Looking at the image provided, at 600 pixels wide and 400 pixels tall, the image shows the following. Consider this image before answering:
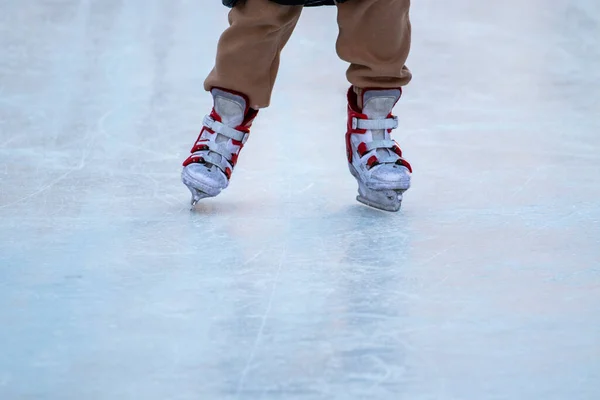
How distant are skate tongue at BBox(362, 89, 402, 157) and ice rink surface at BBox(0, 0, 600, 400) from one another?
101 millimetres

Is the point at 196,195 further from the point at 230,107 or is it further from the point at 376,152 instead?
the point at 376,152

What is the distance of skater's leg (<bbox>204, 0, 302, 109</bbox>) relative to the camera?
1501 mm

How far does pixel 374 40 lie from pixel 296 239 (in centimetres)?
32

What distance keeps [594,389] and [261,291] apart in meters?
0.39

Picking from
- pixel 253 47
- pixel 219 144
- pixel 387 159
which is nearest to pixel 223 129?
pixel 219 144

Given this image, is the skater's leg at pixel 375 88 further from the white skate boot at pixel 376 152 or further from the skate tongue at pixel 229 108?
the skate tongue at pixel 229 108

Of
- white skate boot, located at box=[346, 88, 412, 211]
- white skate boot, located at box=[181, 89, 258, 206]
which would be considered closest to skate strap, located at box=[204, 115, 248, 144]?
white skate boot, located at box=[181, 89, 258, 206]

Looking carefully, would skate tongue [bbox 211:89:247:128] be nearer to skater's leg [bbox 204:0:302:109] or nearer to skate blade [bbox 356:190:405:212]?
skater's leg [bbox 204:0:302:109]

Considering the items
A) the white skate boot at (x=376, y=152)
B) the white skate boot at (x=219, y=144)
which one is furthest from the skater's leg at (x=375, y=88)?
the white skate boot at (x=219, y=144)

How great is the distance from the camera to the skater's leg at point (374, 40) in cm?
151

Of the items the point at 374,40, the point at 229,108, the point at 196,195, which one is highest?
the point at 374,40

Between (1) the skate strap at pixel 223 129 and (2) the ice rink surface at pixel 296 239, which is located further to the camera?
(1) the skate strap at pixel 223 129

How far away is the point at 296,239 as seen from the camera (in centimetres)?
140

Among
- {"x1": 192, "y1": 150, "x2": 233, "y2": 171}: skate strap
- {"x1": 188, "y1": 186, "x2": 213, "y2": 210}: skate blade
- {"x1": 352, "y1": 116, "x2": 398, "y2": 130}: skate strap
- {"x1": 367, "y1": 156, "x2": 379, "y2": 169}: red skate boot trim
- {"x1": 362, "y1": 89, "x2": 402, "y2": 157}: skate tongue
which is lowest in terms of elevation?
{"x1": 188, "y1": 186, "x2": 213, "y2": 210}: skate blade
